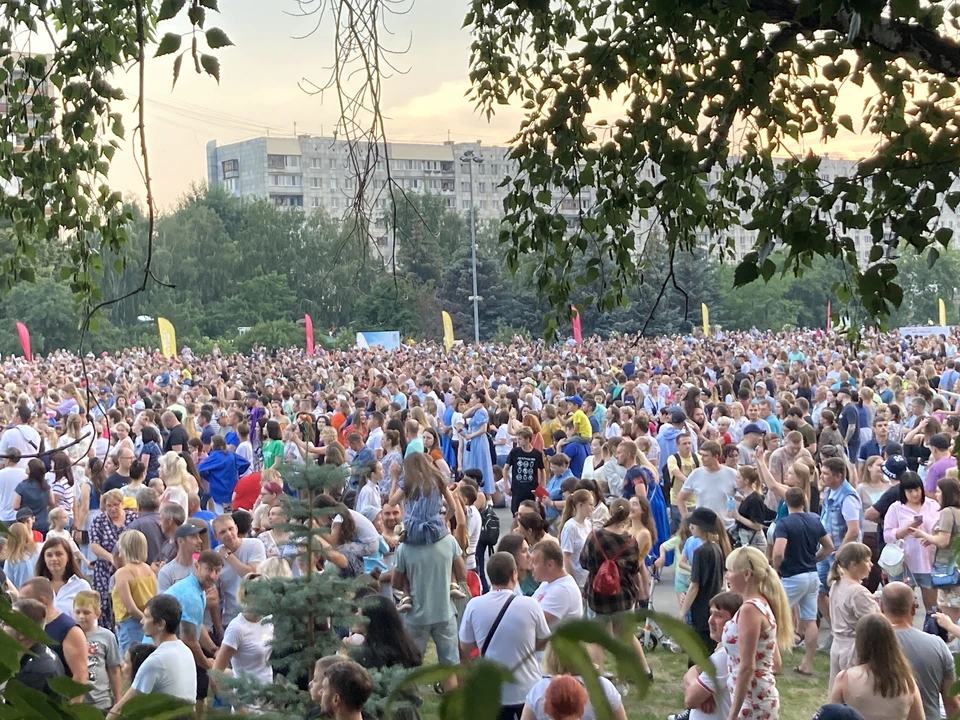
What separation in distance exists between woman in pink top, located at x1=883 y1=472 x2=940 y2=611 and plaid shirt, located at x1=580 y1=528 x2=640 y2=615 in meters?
2.19

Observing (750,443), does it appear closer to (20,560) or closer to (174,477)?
(174,477)

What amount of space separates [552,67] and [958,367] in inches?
695

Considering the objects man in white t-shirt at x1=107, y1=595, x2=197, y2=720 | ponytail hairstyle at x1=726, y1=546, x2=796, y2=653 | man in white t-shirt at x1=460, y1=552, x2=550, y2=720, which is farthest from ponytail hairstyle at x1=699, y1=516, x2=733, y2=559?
man in white t-shirt at x1=107, y1=595, x2=197, y2=720

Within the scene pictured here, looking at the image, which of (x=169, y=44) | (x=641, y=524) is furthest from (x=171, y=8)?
(x=641, y=524)

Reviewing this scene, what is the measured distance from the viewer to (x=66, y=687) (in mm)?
1653

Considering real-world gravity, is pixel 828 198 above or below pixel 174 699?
above

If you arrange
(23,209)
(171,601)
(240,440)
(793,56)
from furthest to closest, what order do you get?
(240,440), (171,601), (23,209), (793,56)

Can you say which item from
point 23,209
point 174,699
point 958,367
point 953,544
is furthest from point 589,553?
point 958,367

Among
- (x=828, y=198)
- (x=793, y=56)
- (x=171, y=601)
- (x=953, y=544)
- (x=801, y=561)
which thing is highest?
(x=793, y=56)

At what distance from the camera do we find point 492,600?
6176 mm

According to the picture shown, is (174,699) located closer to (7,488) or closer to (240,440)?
(7,488)

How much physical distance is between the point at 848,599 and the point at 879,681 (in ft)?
5.91

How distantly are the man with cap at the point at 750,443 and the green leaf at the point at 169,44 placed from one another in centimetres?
931

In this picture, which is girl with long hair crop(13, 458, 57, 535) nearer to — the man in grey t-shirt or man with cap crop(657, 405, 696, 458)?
man with cap crop(657, 405, 696, 458)
